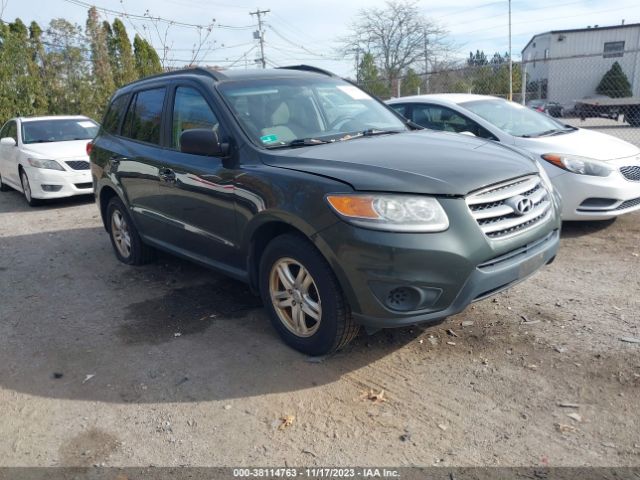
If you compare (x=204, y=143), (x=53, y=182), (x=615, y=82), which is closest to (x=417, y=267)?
(x=204, y=143)

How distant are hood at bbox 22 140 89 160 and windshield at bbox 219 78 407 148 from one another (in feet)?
21.0

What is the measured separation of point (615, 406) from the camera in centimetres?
287

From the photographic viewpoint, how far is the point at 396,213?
297 centimetres

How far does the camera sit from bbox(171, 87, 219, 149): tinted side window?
4.15 meters

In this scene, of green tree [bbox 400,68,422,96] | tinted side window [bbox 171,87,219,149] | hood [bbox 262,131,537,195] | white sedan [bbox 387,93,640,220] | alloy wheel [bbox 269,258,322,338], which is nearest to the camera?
hood [bbox 262,131,537,195]

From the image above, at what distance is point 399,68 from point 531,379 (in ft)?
135

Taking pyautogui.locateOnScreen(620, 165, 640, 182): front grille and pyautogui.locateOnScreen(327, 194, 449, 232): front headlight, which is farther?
pyautogui.locateOnScreen(620, 165, 640, 182): front grille

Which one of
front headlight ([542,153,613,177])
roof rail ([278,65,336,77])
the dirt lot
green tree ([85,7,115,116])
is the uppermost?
green tree ([85,7,115,116])

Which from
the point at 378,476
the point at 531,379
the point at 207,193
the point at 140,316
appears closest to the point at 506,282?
the point at 531,379

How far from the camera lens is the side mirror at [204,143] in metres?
3.69

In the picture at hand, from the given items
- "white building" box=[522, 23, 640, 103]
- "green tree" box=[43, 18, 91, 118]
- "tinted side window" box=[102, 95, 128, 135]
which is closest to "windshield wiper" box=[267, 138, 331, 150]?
"tinted side window" box=[102, 95, 128, 135]

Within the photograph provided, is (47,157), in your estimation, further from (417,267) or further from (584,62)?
(584,62)

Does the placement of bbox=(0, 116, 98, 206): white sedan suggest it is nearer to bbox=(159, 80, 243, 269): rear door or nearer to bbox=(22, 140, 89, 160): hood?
bbox=(22, 140, 89, 160): hood

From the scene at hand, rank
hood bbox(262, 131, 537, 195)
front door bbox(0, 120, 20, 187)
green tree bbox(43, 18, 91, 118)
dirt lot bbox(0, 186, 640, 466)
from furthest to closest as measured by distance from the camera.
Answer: green tree bbox(43, 18, 91, 118) < front door bbox(0, 120, 20, 187) < hood bbox(262, 131, 537, 195) < dirt lot bbox(0, 186, 640, 466)
